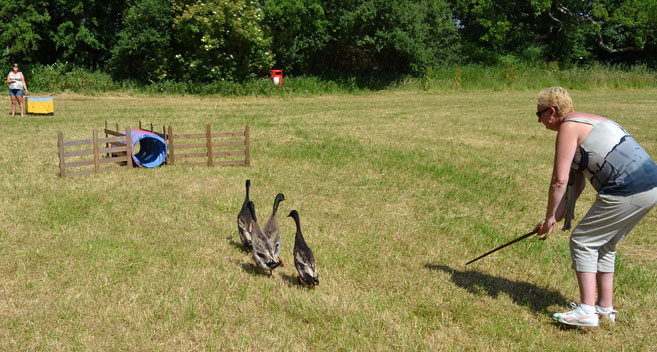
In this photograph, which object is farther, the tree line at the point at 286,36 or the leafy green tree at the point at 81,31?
the leafy green tree at the point at 81,31

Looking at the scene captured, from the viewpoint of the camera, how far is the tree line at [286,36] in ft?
95.9

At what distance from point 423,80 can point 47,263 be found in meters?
30.2

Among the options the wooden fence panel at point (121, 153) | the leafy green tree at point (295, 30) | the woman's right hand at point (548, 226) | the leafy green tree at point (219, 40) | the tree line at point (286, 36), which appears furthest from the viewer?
the leafy green tree at point (295, 30)

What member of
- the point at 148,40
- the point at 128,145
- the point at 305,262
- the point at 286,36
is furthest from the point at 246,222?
the point at 286,36

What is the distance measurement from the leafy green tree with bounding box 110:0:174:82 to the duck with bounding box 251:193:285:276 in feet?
86.9

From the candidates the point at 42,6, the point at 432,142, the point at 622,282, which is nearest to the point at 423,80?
the point at 432,142

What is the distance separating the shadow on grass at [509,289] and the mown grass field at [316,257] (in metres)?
0.02

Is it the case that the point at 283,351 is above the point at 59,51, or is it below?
below

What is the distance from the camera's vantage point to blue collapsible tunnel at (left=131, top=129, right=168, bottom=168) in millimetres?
10656

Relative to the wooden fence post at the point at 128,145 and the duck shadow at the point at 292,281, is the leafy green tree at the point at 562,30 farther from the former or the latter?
the duck shadow at the point at 292,281

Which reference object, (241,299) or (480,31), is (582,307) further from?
(480,31)

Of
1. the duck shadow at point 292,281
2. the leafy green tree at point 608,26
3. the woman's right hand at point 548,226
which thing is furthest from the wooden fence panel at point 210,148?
the leafy green tree at point 608,26

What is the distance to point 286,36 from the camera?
33312 mm

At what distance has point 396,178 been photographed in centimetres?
1021
